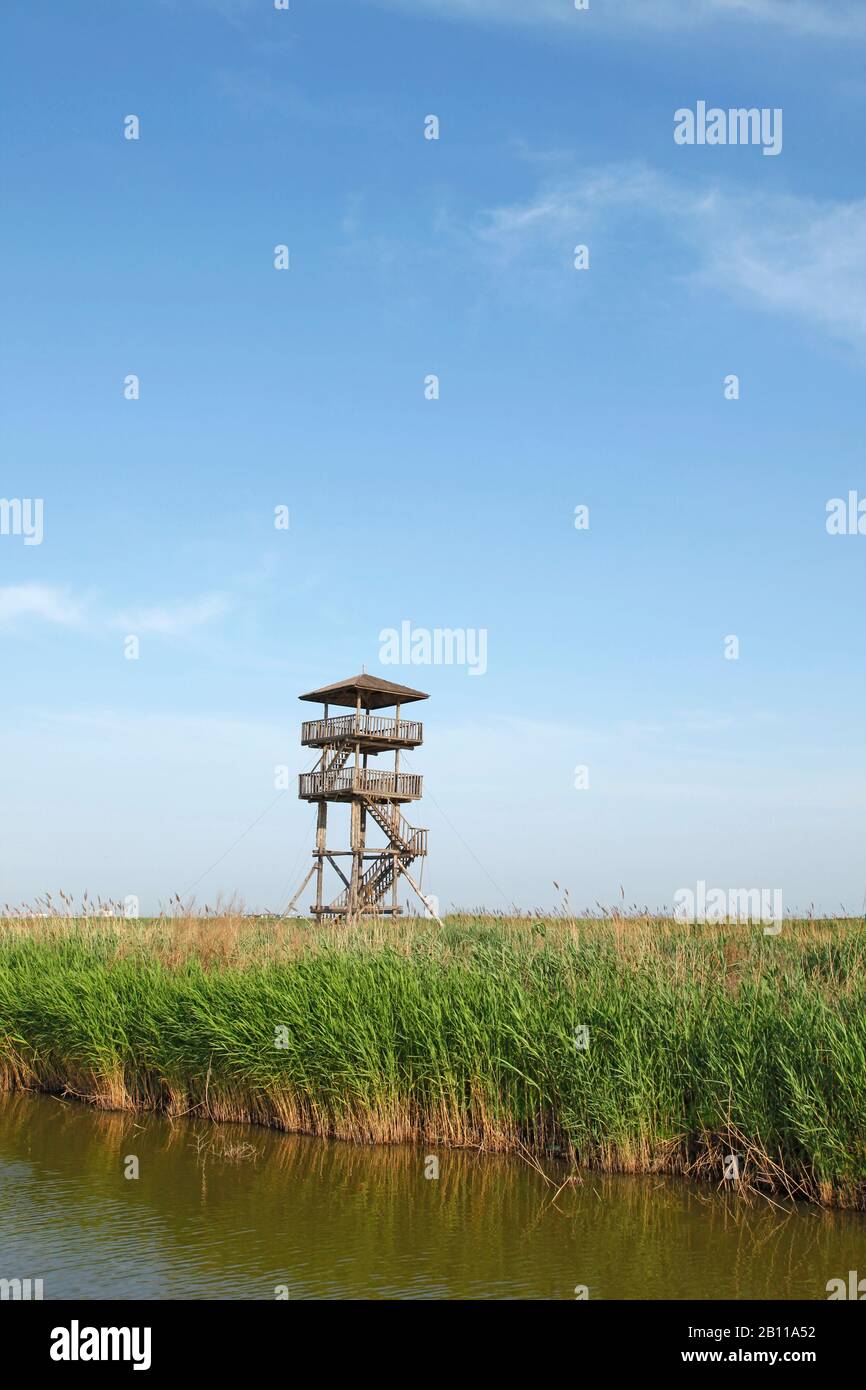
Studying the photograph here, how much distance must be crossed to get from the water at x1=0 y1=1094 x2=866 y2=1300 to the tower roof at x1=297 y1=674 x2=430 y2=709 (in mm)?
23021

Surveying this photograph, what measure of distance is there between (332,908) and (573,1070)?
2471 cm

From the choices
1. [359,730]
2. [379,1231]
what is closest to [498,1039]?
[379,1231]

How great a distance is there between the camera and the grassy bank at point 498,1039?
941cm

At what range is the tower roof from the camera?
33.7 metres

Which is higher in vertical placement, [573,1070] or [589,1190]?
[573,1070]

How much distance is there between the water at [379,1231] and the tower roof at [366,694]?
23.0m

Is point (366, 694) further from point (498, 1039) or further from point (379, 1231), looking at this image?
point (379, 1231)

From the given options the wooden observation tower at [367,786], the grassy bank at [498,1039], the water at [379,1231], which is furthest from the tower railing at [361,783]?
the water at [379,1231]

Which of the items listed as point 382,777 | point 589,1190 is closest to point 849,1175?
point 589,1190

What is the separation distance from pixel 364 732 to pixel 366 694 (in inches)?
67.6

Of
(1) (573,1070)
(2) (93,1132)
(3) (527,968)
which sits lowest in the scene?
(2) (93,1132)

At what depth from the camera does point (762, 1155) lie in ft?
30.1

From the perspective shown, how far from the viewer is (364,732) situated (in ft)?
109
